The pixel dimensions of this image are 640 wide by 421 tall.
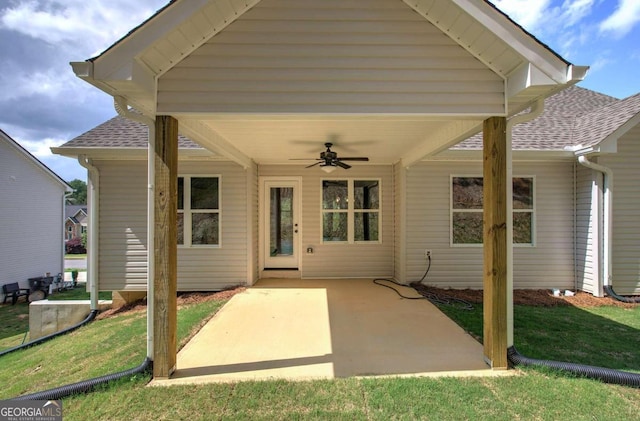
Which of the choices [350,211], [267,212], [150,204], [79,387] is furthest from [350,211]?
[79,387]

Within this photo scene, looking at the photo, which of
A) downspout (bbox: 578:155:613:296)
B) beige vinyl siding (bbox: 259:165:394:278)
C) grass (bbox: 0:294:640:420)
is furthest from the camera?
beige vinyl siding (bbox: 259:165:394:278)

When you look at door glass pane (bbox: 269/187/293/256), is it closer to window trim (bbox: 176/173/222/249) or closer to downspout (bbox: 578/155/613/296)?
window trim (bbox: 176/173/222/249)


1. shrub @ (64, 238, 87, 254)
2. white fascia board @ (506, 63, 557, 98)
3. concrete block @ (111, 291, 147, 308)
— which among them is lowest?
shrub @ (64, 238, 87, 254)

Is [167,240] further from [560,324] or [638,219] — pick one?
[638,219]

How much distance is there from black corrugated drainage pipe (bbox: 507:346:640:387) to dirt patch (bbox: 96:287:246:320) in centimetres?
457

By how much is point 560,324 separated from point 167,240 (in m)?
5.32

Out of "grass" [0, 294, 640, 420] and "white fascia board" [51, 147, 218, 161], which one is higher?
"white fascia board" [51, 147, 218, 161]

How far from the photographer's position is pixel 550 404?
2371mm

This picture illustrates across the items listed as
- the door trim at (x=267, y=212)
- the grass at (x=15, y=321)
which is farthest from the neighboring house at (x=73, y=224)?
the door trim at (x=267, y=212)

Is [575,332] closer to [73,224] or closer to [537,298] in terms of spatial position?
[537,298]

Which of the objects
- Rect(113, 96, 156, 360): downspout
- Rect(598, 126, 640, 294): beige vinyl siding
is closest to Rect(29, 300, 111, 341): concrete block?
Rect(113, 96, 156, 360): downspout

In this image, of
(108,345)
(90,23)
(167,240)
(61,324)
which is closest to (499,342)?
(167,240)

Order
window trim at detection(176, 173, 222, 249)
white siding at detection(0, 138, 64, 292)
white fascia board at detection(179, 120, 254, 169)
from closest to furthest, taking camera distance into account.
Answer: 1. white fascia board at detection(179, 120, 254, 169)
2. window trim at detection(176, 173, 222, 249)
3. white siding at detection(0, 138, 64, 292)

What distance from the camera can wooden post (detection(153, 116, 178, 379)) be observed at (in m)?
2.76
